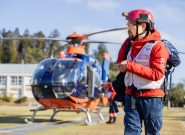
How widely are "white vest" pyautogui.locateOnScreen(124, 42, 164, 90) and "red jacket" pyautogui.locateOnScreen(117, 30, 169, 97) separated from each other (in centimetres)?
4

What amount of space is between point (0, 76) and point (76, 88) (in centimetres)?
8652

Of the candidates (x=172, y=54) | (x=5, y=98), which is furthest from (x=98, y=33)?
(x=5, y=98)

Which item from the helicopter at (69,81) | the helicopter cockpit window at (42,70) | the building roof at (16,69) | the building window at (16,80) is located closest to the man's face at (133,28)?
the helicopter at (69,81)

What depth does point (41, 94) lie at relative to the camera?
1895 cm

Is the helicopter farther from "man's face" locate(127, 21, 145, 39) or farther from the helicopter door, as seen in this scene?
"man's face" locate(127, 21, 145, 39)

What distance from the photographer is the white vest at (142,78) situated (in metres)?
5.68

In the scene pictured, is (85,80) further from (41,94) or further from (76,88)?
(41,94)

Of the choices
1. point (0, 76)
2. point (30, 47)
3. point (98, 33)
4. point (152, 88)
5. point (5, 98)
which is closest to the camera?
point (152, 88)

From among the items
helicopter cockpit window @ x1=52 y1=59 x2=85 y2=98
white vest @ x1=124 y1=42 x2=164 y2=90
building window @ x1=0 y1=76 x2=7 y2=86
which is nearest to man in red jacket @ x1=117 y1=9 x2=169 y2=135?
white vest @ x1=124 y1=42 x2=164 y2=90

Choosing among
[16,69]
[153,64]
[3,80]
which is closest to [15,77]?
[16,69]

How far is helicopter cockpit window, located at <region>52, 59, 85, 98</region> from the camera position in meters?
18.7

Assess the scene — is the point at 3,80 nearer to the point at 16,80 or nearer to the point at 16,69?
the point at 16,80

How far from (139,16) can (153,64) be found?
1.91ft

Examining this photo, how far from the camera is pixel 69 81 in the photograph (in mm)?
18969
